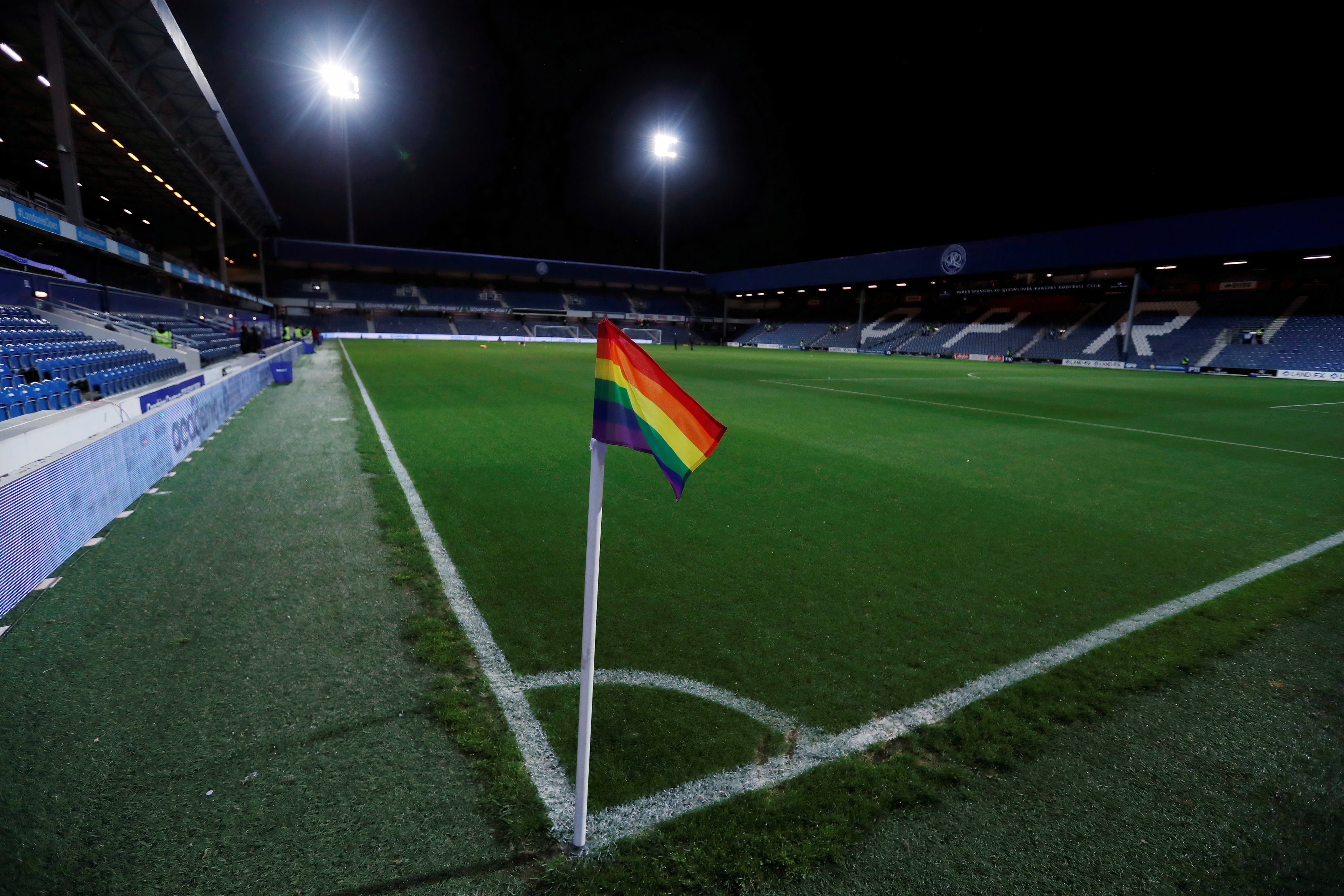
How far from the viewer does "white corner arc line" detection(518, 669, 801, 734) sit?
2.84 m

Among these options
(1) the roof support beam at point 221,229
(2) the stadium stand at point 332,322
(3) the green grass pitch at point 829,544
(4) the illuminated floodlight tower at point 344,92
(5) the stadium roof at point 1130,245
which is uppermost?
(4) the illuminated floodlight tower at point 344,92

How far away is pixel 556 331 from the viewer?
6756cm

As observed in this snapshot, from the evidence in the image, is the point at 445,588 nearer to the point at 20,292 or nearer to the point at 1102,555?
the point at 1102,555

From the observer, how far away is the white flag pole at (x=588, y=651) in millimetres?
2066

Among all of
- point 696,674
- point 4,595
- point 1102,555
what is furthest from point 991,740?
point 4,595

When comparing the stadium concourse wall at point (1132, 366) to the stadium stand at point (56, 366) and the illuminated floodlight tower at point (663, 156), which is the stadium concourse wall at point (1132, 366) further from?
the stadium stand at point (56, 366)

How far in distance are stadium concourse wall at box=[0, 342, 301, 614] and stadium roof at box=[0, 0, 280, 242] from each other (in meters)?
16.5

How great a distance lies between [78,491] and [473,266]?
66.4 m

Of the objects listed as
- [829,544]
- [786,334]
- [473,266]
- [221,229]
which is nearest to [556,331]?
[473,266]

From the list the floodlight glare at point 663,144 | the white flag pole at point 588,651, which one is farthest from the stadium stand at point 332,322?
the white flag pole at point 588,651

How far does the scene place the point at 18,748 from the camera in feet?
8.28

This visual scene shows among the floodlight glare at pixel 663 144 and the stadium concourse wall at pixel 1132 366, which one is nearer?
the stadium concourse wall at pixel 1132 366

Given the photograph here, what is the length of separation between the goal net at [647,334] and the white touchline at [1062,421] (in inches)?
1981

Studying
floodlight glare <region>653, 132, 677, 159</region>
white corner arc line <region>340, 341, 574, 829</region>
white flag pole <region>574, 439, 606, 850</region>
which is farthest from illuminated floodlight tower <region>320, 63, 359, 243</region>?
white flag pole <region>574, 439, 606, 850</region>
